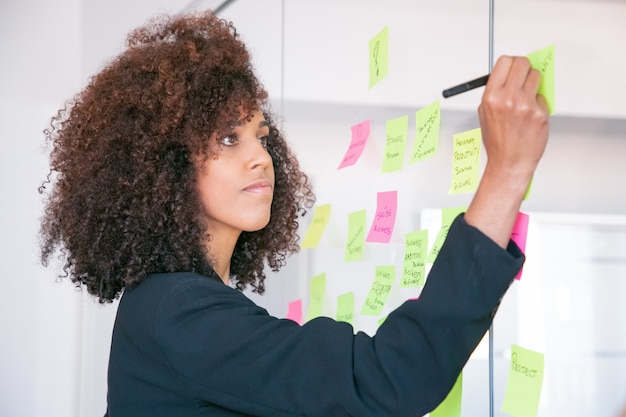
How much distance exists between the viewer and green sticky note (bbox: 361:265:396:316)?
1733mm

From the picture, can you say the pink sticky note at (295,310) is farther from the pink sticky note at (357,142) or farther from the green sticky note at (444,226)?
the green sticky note at (444,226)

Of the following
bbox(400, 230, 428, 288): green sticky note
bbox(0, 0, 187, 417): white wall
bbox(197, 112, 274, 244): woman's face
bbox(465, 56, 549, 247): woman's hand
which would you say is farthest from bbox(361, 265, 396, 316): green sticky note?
bbox(0, 0, 187, 417): white wall

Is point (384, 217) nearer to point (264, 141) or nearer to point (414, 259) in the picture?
point (414, 259)

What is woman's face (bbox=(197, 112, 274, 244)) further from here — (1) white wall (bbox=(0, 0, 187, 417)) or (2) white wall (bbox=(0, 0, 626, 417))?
(1) white wall (bbox=(0, 0, 187, 417))

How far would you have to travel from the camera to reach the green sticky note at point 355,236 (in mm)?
1868

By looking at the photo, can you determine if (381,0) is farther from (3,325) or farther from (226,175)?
(3,325)

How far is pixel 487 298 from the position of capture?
922mm

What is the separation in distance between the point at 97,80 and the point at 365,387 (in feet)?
2.68

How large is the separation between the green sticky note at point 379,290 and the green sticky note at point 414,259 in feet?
0.19

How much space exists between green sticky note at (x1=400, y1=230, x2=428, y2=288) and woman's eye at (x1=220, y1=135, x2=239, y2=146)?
0.41 m

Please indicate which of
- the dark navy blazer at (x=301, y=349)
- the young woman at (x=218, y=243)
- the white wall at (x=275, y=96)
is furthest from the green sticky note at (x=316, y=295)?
the dark navy blazer at (x=301, y=349)

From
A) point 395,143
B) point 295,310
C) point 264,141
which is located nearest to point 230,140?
point 264,141

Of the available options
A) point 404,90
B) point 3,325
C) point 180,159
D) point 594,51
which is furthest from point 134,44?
point 3,325

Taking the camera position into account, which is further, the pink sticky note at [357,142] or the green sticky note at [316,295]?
the green sticky note at [316,295]
